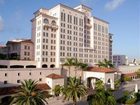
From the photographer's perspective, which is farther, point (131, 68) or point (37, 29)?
point (131, 68)

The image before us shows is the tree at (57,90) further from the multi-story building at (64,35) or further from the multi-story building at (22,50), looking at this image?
the multi-story building at (22,50)

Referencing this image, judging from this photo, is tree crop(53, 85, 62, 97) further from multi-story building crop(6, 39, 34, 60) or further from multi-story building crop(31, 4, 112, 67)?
multi-story building crop(6, 39, 34, 60)

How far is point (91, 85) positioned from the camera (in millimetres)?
86312

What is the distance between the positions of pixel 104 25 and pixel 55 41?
38.0m

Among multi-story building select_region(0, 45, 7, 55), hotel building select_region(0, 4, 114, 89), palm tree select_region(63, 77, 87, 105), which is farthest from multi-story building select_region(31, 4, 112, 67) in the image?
palm tree select_region(63, 77, 87, 105)

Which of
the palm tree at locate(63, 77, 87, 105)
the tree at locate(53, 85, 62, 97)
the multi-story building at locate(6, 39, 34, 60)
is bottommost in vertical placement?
the tree at locate(53, 85, 62, 97)

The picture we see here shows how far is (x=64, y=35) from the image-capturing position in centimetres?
8744

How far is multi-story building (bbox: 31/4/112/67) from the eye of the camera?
8219 centimetres

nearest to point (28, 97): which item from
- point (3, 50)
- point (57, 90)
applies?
point (57, 90)

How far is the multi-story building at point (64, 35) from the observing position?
82.2 metres

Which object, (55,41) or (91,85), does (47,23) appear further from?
(91,85)

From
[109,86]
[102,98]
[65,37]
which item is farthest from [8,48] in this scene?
[102,98]

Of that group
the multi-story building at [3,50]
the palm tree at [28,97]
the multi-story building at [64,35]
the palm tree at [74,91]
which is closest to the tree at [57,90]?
the multi-story building at [64,35]

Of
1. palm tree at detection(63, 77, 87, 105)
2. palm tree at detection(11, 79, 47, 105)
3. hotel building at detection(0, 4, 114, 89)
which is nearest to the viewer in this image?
palm tree at detection(11, 79, 47, 105)
